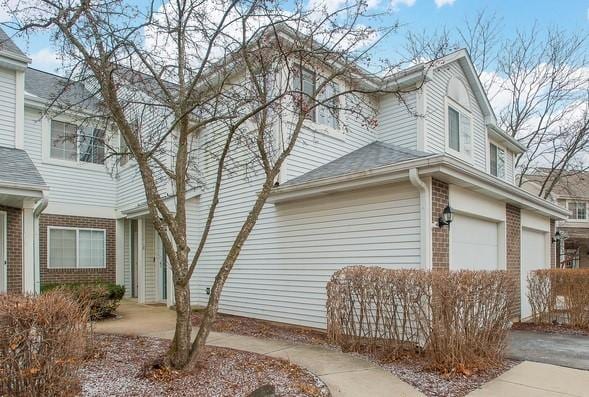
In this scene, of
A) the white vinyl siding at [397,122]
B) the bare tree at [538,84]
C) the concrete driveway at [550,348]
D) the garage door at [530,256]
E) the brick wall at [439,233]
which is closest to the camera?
the concrete driveway at [550,348]

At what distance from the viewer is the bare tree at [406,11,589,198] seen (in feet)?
66.1

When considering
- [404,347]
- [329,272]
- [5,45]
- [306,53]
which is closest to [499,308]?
[404,347]

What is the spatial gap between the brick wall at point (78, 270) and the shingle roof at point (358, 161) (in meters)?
8.00

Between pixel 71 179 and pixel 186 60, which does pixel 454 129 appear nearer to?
pixel 186 60

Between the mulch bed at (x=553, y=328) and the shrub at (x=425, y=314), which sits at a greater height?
the shrub at (x=425, y=314)

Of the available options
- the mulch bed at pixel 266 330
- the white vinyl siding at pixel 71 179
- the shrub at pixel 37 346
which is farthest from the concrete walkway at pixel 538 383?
the white vinyl siding at pixel 71 179

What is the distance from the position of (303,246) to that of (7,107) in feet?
23.6

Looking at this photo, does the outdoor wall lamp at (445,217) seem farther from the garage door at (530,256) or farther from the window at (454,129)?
the window at (454,129)

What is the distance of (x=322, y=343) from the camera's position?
736 centimetres

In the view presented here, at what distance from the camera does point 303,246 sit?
8992mm

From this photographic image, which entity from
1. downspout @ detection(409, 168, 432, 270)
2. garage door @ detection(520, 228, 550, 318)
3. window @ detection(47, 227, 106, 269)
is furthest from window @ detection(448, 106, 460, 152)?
window @ detection(47, 227, 106, 269)

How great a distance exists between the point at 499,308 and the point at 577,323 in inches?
182

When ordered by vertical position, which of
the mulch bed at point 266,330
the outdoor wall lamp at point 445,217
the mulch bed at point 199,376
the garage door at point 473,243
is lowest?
the mulch bed at point 266,330

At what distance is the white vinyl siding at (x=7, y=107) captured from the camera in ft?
31.1
